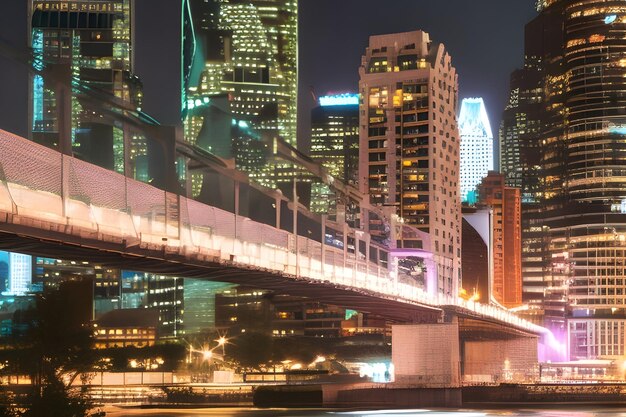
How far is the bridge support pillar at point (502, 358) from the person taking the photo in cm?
11594

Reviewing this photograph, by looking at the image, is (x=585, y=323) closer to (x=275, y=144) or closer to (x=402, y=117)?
(x=402, y=117)

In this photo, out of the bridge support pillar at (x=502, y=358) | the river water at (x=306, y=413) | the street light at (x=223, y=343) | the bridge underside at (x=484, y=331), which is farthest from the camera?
the street light at (x=223, y=343)

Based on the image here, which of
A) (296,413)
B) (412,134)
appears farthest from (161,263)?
(412,134)

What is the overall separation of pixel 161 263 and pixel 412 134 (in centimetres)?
10278

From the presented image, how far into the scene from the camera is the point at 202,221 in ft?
142

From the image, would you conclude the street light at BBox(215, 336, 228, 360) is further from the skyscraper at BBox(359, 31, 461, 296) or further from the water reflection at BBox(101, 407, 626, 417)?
the water reflection at BBox(101, 407, 626, 417)

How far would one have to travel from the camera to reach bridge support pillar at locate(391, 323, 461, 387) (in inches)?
2891

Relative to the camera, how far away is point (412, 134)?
142 metres

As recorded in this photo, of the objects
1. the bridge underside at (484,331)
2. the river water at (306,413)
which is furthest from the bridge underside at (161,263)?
the bridge underside at (484,331)

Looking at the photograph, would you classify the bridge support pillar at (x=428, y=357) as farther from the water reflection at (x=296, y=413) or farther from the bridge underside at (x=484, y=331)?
the bridge underside at (x=484, y=331)

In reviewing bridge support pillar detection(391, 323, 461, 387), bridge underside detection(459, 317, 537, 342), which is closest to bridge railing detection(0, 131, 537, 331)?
bridge support pillar detection(391, 323, 461, 387)

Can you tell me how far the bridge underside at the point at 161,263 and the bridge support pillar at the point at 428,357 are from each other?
21.5 ft

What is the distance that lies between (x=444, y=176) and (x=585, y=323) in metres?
56.5

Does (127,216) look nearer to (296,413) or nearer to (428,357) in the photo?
(296,413)
